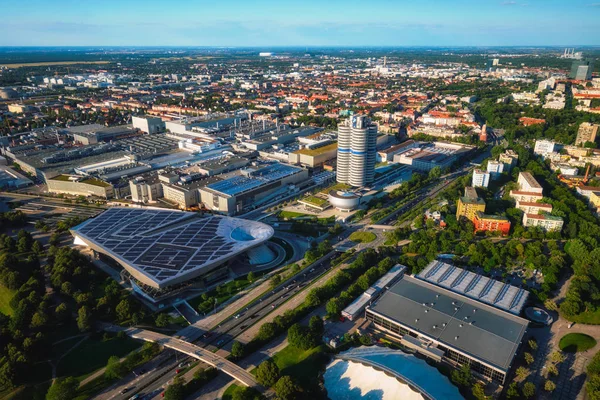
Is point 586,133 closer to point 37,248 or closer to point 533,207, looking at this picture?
point 533,207

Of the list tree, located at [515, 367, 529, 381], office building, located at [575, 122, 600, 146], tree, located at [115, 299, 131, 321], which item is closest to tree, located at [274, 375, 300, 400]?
tree, located at [115, 299, 131, 321]

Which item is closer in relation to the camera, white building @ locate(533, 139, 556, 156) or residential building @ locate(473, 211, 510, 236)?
residential building @ locate(473, 211, 510, 236)

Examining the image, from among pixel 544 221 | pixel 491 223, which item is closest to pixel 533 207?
pixel 544 221

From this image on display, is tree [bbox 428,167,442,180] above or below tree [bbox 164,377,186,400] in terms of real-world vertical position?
above

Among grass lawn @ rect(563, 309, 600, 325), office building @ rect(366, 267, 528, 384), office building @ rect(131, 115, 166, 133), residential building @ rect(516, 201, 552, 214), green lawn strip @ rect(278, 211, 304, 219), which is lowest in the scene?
grass lawn @ rect(563, 309, 600, 325)

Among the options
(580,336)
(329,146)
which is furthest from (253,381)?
(329,146)

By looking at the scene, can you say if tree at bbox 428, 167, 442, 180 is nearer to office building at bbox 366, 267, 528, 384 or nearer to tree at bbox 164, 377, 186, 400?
office building at bbox 366, 267, 528, 384

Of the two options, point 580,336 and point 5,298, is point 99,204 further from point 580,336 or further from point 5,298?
point 580,336
